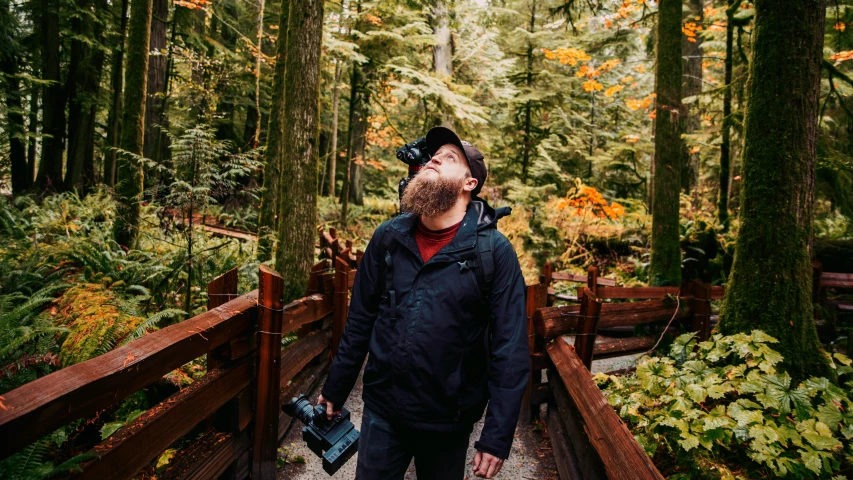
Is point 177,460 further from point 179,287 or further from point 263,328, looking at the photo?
point 179,287

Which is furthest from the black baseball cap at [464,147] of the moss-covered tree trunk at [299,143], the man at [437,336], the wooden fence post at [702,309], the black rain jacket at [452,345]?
the wooden fence post at [702,309]

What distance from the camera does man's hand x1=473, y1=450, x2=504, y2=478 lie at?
2.31 metres

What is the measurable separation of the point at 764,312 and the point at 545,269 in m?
4.33

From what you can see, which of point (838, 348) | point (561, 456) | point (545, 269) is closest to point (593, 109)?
point (545, 269)

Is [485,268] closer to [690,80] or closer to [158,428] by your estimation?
[158,428]

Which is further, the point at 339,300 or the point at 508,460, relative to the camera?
the point at 339,300

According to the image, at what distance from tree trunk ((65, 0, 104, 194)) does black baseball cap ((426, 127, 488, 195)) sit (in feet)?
53.2

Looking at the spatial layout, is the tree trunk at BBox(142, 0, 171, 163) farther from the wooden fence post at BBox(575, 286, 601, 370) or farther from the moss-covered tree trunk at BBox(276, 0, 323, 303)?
the wooden fence post at BBox(575, 286, 601, 370)

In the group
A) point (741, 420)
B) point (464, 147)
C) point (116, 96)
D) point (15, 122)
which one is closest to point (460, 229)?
point (464, 147)

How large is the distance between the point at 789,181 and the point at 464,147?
143 inches

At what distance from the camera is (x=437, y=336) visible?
2.43 m

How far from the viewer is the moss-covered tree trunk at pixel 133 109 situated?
7957 millimetres

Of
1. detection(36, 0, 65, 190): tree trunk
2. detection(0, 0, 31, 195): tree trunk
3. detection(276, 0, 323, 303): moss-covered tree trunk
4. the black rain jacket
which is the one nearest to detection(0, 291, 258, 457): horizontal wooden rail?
the black rain jacket

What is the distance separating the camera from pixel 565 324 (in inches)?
190
